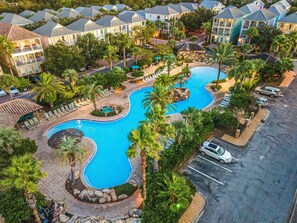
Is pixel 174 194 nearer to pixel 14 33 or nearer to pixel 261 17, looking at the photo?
pixel 14 33

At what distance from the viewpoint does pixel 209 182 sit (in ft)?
78.2

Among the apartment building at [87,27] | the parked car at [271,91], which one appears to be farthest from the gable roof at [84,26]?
the parked car at [271,91]

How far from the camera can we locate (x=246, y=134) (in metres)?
31.0

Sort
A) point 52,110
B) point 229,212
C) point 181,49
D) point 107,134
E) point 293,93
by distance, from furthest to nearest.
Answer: point 181,49 → point 293,93 → point 52,110 → point 107,134 → point 229,212

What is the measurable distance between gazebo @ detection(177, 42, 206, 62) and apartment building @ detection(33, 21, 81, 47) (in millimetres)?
27157

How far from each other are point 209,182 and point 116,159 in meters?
11.6

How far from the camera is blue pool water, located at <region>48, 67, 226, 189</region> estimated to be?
1003 inches

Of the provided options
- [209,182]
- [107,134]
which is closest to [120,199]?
[209,182]

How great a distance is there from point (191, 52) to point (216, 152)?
1591 inches

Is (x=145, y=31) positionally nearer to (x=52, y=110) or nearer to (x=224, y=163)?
(x=52, y=110)

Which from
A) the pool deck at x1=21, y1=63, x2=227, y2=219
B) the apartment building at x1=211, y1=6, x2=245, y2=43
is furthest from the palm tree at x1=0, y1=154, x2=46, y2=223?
the apartment building at x1=211, y1=6, x2=245, y2=43

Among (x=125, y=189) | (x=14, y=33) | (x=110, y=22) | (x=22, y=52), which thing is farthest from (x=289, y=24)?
(x=14, y=33)

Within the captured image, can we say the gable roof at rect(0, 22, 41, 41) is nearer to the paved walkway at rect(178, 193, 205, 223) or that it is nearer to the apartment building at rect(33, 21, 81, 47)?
the apartment building at rect(33, 21, 81, 47)

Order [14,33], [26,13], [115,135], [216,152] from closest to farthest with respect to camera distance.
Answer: [216,152], [115,135], [14,33], [26,13]
